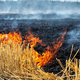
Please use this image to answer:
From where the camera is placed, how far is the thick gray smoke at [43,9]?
522 centimetres

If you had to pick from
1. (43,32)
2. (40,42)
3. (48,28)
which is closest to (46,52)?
(40,42)

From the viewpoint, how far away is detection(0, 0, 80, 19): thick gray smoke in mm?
5217

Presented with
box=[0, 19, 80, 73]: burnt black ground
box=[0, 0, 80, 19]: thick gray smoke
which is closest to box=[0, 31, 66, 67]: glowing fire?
box=[0, 19, 80, 73]: burnt black ground

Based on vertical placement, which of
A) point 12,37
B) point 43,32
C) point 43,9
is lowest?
point 12,37

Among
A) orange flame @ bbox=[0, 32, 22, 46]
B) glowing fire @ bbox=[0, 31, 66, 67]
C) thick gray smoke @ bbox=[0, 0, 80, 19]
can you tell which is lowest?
orange flame @ bbox=[0, 32, 22, 46]

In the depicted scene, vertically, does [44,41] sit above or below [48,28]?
below

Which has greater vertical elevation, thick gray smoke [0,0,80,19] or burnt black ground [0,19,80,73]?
thick gray smoke [0,0,80,19]

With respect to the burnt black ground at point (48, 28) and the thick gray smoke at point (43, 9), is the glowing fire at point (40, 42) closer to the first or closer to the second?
the burnt black ground at point (48, 28)

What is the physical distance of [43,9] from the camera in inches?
209

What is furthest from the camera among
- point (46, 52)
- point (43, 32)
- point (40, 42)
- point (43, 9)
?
point (43, 9)

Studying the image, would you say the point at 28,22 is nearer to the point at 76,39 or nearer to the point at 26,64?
the point at 76,39

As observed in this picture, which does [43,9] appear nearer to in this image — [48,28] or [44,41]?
[48,28]

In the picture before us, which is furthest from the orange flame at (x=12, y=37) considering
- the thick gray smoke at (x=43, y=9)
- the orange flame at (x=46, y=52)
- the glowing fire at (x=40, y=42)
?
the thick gray smoke at (x=43, y=9)

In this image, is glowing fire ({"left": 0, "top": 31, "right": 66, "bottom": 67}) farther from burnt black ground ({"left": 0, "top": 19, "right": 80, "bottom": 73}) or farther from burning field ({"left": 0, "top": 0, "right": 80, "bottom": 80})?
A: burnt black ground ({"left": 0, "top": 19, "right": 80, "bottom": 73})
